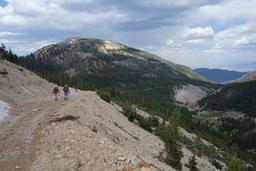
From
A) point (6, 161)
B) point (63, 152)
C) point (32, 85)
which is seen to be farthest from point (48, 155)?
point (32, 85)

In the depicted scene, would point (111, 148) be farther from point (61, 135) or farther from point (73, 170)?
point (61, 135)

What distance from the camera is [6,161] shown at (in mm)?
26828

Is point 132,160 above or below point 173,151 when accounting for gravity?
above

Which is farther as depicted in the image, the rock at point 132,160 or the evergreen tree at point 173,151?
the evergreen tree at point 173,151

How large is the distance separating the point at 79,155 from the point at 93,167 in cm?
299

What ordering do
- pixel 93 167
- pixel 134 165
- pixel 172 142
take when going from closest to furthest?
pixel 134 165 → pixel 93 167 → pixel 172 142

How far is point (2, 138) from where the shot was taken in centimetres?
3447

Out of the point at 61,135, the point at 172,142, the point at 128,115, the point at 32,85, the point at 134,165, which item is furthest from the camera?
the point at 32,85

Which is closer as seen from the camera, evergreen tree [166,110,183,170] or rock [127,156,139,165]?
rock [127,156,139,165]

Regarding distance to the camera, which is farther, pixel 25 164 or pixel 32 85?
pixel 32 85

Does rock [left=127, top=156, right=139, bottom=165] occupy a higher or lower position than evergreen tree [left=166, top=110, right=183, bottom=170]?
higher

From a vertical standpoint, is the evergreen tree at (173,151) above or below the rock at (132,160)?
below

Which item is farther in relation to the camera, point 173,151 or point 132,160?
point 173,151

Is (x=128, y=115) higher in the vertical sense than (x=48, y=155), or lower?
lower
